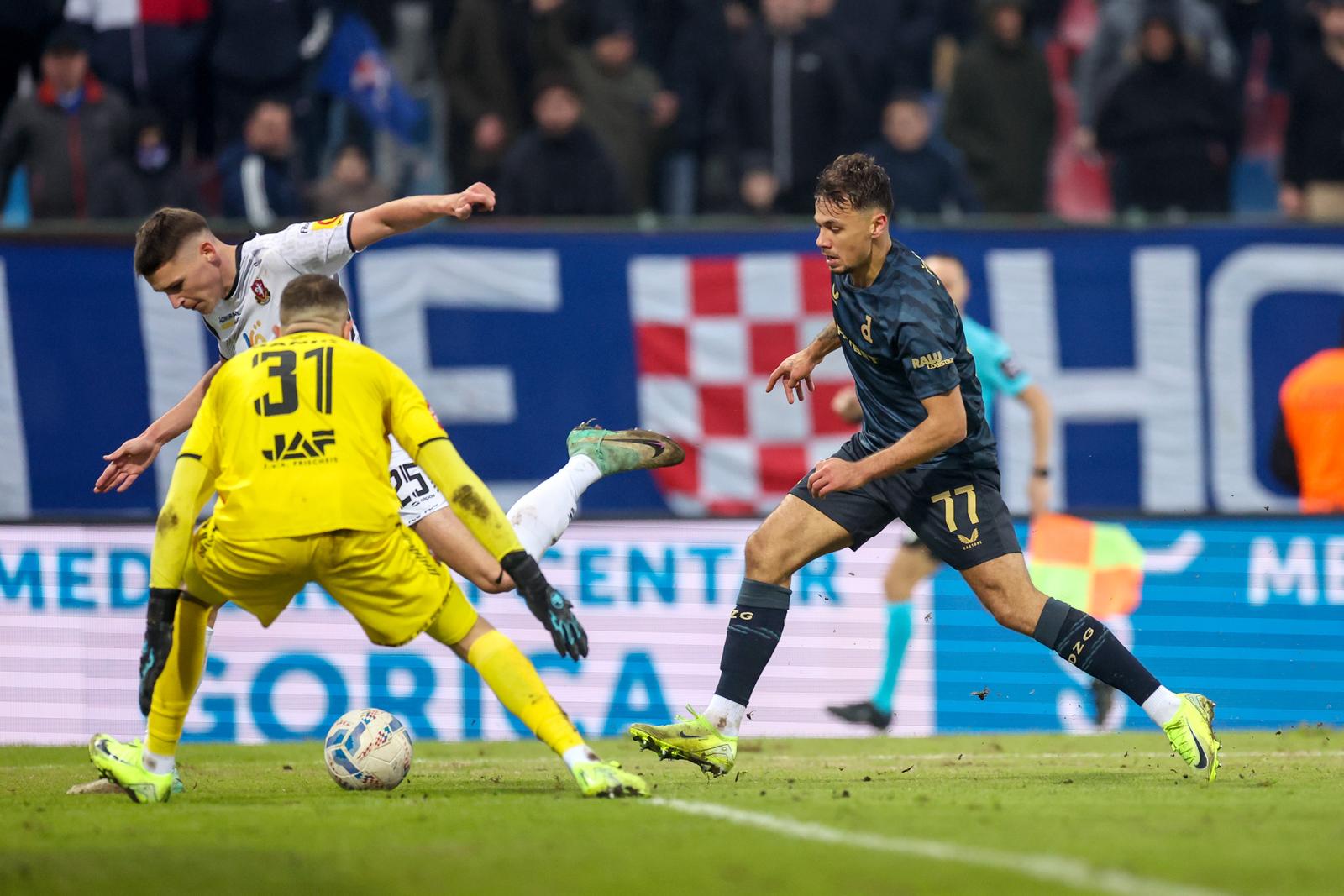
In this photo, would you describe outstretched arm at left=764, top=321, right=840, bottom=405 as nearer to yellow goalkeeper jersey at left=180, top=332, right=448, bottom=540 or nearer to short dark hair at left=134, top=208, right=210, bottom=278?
yellow goalkeeper jersey at left=180, top=332, right=448, bottom=540

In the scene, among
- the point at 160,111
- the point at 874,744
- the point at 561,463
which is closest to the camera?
the point at 874,744

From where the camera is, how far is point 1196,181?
14.7 m

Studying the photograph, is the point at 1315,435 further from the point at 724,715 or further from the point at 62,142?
the point at 62,142

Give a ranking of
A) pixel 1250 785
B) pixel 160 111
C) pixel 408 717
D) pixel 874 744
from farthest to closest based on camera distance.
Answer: pixel 160 111 < pixel 408 717 < pixel 874 744 < pixel 1250 785

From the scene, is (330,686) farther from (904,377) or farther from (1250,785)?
(1250,785)

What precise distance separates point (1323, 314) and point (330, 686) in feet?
25.0

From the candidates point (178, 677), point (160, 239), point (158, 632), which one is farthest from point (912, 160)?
point (158, 632)

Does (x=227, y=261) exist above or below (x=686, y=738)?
above

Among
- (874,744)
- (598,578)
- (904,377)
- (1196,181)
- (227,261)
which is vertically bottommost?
(874,744)

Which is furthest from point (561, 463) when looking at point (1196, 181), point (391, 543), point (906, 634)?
point (391, 543)

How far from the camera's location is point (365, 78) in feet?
48.8

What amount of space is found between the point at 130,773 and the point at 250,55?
8.40m

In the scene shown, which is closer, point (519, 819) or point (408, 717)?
point (519, 819)

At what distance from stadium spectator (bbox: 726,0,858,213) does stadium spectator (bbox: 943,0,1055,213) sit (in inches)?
35.0
